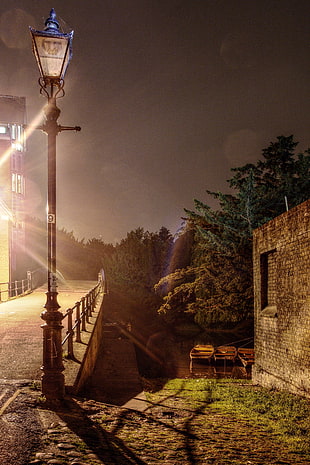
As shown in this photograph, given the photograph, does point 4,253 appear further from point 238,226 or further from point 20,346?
point 20,346

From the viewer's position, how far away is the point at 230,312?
23.3m

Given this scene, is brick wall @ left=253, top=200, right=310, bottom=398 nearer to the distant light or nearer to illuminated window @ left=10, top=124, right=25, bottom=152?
the distant light

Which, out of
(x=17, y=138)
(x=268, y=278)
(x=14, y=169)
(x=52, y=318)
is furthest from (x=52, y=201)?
(x=17, y=138)

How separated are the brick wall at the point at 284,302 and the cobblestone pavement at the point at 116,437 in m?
3.66

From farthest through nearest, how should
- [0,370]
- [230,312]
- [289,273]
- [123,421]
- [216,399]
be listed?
1. [230,312]
2. [289,273]
3. [216,399]
4. [0,370]
5. [123,421]

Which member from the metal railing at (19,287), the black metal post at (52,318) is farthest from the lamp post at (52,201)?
the metal railing at (19,287)

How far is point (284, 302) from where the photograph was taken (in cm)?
1141

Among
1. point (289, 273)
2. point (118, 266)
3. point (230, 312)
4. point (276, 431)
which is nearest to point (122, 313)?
point (118, 266)

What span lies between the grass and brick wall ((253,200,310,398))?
684mm

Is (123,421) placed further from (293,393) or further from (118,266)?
(118,266)

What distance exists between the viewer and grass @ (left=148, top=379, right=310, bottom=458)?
657cm

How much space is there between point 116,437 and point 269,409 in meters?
4.41

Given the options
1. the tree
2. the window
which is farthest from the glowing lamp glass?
the tree

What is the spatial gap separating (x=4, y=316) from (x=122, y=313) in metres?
32.2
